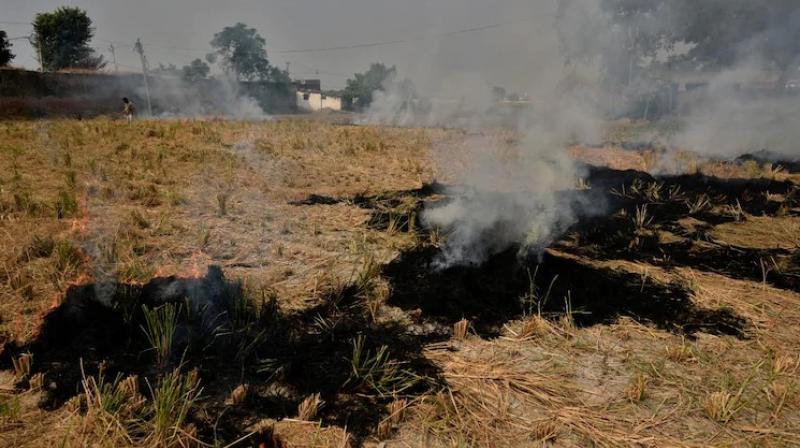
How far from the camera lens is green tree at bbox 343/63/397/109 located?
53.8 m

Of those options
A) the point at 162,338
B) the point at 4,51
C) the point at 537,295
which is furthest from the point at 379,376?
the point at 4,51

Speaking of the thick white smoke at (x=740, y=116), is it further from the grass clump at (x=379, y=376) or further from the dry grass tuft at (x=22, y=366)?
the dry grass tuft at (x=22, y=366)

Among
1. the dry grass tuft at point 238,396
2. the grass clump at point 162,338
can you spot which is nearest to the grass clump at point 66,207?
the grass clump at point 162,338

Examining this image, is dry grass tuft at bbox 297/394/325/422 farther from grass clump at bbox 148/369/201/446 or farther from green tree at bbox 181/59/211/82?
green tree at bbox 181/59/211/82

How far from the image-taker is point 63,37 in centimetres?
3788

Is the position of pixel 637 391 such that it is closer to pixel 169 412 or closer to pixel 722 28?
pixel 169 412

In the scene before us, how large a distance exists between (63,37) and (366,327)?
156 ft

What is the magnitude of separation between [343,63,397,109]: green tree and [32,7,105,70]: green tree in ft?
86.1

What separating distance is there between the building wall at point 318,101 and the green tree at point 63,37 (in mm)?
23120

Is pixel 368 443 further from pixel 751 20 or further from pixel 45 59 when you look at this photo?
pixel 45 59

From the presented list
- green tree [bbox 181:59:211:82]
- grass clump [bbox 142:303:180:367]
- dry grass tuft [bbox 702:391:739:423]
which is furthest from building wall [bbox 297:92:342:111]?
dry grass tuft [bbox 702:391:739:423]

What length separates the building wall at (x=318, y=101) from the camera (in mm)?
56625

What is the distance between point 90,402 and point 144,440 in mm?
512

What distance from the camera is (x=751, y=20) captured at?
17281 millimetres
